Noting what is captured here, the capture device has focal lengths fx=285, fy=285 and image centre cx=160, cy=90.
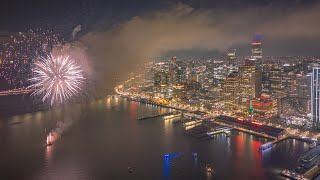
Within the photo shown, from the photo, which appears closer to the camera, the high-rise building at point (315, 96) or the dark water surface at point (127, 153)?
the dark water surface at point (127, 153)

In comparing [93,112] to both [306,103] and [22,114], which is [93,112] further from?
[306,103]

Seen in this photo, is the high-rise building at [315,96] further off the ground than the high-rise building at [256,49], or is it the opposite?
the high-rise building at [256,49]

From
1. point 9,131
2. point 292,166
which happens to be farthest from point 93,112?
point 292,166

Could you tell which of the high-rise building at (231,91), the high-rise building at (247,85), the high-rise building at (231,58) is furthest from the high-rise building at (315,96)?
the high-rise building at (231,58)

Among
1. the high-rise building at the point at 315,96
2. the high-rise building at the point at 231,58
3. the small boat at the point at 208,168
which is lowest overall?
the small boat at the point at 208,168

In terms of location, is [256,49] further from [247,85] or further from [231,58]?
[247,85]

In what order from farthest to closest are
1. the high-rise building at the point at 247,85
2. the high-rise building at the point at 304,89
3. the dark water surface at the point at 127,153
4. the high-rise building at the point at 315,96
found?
the high-rise building at the point at 247,85
the high-rise building at the point at 304,89
the high-rise building at the point at 315,96
the dark water surface at the point at 127,153

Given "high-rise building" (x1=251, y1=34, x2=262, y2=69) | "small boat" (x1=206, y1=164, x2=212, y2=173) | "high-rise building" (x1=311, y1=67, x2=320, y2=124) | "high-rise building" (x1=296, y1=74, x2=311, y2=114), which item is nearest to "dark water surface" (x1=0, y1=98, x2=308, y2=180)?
"small boat" (x1=206, y1=164, x2=212, y2=173)

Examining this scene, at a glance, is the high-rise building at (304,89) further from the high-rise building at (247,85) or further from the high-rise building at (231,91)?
the high-rise building at (231,91)

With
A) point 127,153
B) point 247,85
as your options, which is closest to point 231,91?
point 247,85
